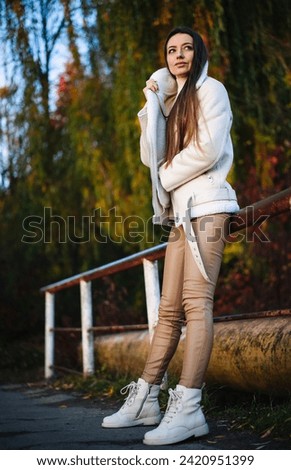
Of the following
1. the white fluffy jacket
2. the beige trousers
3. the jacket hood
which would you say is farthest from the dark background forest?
the beige trousers

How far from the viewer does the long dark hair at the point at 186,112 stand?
2.93 metres

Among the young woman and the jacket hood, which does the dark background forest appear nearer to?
the jacket hood

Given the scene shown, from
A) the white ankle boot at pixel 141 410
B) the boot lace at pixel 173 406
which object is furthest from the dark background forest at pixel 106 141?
the boot lace at pixel 173 406

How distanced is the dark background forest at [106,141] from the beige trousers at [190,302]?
3535 millimetres

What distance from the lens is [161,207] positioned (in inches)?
121

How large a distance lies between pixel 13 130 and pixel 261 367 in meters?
5.75

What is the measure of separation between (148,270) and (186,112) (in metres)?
1.53

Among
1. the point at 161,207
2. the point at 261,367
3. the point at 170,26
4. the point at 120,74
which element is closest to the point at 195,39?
the point at 161,207

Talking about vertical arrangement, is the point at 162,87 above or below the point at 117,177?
below

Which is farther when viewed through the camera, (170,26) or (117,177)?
(117,177)

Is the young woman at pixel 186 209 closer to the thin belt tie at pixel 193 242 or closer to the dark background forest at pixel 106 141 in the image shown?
the thin belt tie at pixel 193 242

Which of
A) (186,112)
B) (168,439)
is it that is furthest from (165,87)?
(168,439)

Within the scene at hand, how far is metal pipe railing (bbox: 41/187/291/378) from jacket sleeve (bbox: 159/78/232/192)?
241mm
